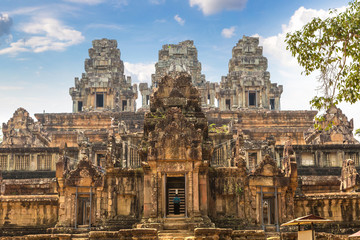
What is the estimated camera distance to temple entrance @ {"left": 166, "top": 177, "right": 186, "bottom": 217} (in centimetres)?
2044

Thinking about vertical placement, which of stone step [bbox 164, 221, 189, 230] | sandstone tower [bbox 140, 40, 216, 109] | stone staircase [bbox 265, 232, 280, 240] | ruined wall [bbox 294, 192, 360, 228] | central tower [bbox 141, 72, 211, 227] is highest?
sandstone tower [bbox 140, 40, 216, 109]

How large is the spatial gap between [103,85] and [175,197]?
121 feet

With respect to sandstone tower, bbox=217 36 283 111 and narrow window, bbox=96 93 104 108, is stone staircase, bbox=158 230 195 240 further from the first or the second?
narrow window, bbox=96 93 104 108

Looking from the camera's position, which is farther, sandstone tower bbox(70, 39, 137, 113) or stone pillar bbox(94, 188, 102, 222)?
sandstone tower bbox(70, 39, 137, 113)

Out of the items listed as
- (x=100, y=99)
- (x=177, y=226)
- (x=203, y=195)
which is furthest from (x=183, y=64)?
(x=177, y=226)

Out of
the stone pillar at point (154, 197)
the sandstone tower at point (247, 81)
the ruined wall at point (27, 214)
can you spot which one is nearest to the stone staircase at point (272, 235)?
the stone pillar at point (154, 197)

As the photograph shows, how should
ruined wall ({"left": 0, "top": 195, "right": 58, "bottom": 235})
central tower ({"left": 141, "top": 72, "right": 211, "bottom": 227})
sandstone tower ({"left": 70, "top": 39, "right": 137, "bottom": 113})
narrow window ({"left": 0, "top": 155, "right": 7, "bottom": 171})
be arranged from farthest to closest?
sandstone tower ({"left": 70, "top": 39, "right": 137, "bottom": 113})
narrow window ({"left": 0, "top": 155, "right": 7, "bottom": 171})
ruined wall ({"left": 0, "top": 195, "right": 58, "bottom": 235})
central tower ({"left": 141, "top": 72, "right": 211, "bottom": 227})

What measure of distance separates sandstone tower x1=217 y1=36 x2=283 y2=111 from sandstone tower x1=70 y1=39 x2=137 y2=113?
35.6ft

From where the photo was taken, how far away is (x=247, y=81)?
54.1 m

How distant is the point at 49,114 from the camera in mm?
47406

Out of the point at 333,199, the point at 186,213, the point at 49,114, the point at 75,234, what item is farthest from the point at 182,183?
the point at 49,114

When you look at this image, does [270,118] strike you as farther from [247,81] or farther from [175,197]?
[175,197]

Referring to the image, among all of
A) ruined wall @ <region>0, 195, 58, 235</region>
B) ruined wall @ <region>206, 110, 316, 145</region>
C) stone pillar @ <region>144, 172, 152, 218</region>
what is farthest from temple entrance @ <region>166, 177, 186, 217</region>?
ruined wall @ <region>206, 110, 316, 145</region>

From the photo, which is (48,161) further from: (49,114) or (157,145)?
(157,145)
